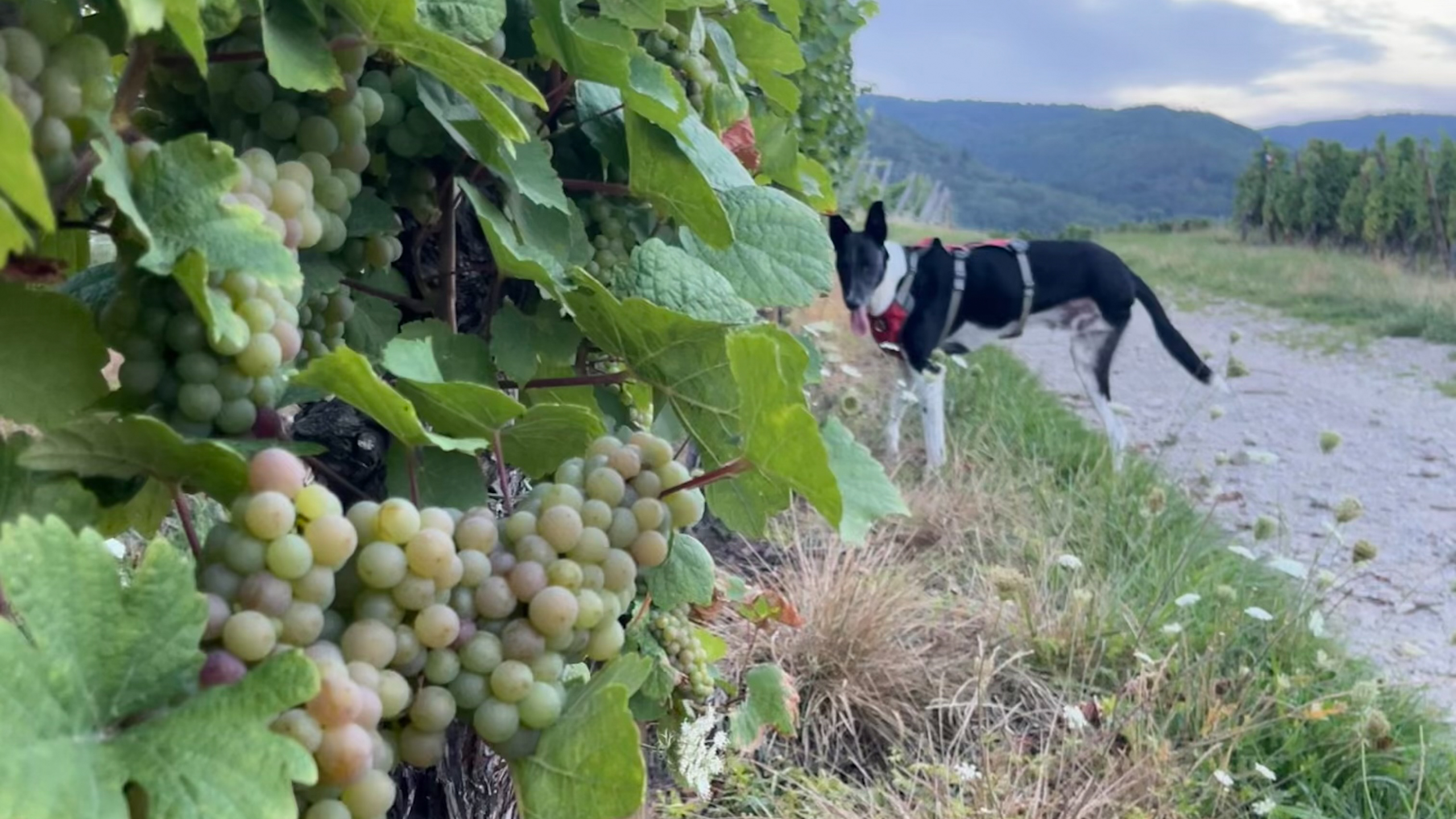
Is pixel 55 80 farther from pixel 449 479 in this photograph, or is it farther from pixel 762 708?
pixel 762 708

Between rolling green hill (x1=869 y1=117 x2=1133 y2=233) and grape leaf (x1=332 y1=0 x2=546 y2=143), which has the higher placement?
grape leaf (x1=332 y1=0 x2=546 y2=143)

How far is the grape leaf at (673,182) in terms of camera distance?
0.61 metres

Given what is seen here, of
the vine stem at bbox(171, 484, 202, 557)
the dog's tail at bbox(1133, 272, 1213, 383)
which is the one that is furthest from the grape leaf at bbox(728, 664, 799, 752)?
the dog's tail at bbox(1133, 272, 1213, 383)

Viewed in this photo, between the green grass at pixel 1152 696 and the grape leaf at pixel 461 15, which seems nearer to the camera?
the grape leaf at pixel 461 15

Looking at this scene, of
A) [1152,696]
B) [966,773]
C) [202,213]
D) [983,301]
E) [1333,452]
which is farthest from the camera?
[1333,452]

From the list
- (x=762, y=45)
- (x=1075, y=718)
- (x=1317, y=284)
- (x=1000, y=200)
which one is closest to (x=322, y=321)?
(x=762, y=45)

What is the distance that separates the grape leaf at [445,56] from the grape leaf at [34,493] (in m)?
0.20

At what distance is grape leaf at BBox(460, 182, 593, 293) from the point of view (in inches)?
20.8

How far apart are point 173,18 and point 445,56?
121 mm

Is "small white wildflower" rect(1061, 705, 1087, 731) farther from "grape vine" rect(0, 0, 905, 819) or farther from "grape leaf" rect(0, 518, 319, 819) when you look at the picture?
"grape leaf" rect(0, 518, 319, 819)

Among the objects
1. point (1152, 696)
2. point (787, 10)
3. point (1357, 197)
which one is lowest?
point (1152, 696)

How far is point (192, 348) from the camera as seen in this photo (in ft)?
1.24

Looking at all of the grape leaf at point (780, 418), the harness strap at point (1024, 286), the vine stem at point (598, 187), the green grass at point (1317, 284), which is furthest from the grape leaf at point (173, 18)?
the green grass at point (1317, 284)

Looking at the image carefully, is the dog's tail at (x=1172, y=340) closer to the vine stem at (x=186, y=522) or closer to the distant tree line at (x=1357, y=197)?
the vine stem at (x=186, y=522)
